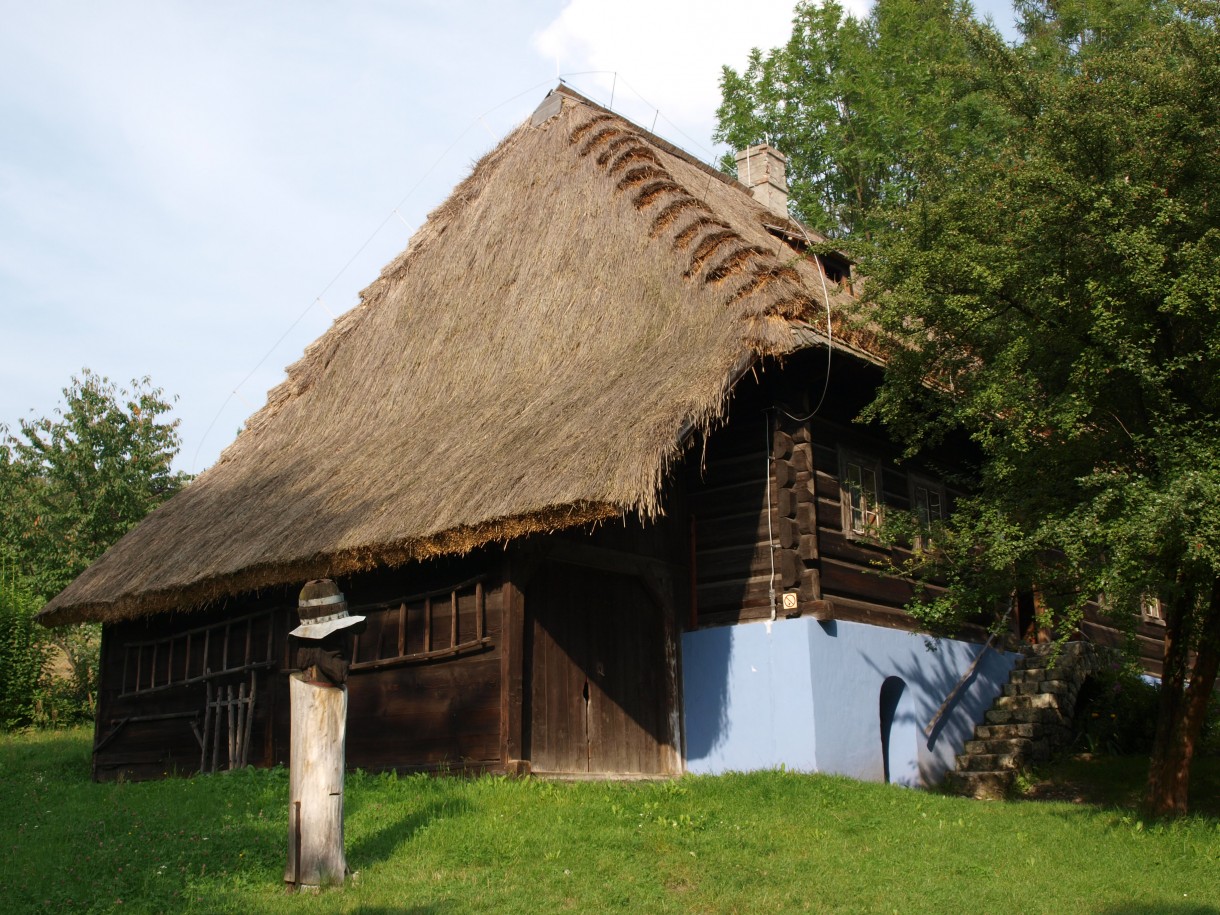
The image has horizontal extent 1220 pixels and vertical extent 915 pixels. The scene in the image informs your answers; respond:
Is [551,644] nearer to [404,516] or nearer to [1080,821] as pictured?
[404,516]

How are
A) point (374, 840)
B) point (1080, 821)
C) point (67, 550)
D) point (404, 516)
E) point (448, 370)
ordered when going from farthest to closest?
→ point (67, 550)
point (448, 370)
point (404, 516)
point (1080, 821)
point (374, 840)

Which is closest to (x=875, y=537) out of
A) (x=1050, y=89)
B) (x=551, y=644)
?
(x=551, y=644)

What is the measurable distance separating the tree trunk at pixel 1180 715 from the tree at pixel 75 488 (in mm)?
21913

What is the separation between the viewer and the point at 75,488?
26609 mm

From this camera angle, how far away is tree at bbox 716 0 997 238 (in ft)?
83.0

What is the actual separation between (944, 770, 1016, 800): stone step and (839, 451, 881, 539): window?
2.69 meters

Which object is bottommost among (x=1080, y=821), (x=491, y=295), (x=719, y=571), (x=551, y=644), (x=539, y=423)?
(x=1080, y=821)

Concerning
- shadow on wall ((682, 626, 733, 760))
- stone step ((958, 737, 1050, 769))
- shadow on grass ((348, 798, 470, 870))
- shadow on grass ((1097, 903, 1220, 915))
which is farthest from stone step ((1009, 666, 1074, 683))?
shadow on grass ((348, 798, 470, 870))

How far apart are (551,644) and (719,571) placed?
2.10 meters

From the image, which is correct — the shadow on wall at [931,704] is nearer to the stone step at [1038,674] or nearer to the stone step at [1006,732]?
the stone step at [1006,732]

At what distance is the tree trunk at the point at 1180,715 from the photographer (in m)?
9.37

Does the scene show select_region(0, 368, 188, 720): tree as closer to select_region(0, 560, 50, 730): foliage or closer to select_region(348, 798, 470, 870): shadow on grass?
select_region(0, 560, 50, 730): foliage

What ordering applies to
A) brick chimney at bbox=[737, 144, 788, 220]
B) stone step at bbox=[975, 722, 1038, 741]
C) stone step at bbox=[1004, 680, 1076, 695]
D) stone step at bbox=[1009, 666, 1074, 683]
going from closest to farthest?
1. stone step at bbox=[975, 722, 1038, 741]
2. stone step at bbox=[1004, 680, 1076, 695]
3. stone step at bbox=[1009, 666, 1074, 683]
4. brick chimney at bbox=[737, 144, 788, 220]

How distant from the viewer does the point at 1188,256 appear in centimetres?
848
